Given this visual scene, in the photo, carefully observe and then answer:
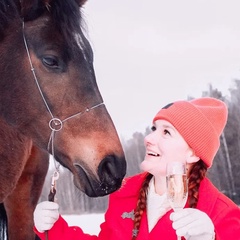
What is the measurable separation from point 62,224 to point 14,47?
0.69m

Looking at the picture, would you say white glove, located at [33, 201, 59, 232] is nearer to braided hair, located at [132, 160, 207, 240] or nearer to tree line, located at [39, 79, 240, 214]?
braided hair, located at [132, 160, 207, 240]

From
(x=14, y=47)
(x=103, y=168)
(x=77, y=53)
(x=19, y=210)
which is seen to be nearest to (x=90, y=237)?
(x=103, y=168)

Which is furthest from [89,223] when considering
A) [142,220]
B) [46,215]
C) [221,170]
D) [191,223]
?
[221,170]

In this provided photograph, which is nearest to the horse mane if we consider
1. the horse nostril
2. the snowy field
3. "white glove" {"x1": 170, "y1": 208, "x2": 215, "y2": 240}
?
the horse nostril

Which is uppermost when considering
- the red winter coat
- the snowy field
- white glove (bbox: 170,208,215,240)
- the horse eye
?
the horse eye

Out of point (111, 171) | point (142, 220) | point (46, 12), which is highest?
point (46, 12)

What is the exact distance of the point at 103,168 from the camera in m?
1.43

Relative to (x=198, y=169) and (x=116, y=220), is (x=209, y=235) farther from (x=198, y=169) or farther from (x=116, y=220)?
(x=116, y=220)

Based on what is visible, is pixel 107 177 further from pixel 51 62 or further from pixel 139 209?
pixel 51 62

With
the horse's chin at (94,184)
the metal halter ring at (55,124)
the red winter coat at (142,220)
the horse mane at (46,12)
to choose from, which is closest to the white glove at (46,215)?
the red winter coat at (142,220)

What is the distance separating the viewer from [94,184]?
1.44m

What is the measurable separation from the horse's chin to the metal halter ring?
0.16 m

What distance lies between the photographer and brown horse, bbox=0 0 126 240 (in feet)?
4.75

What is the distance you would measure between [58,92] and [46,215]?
19.1 inches
